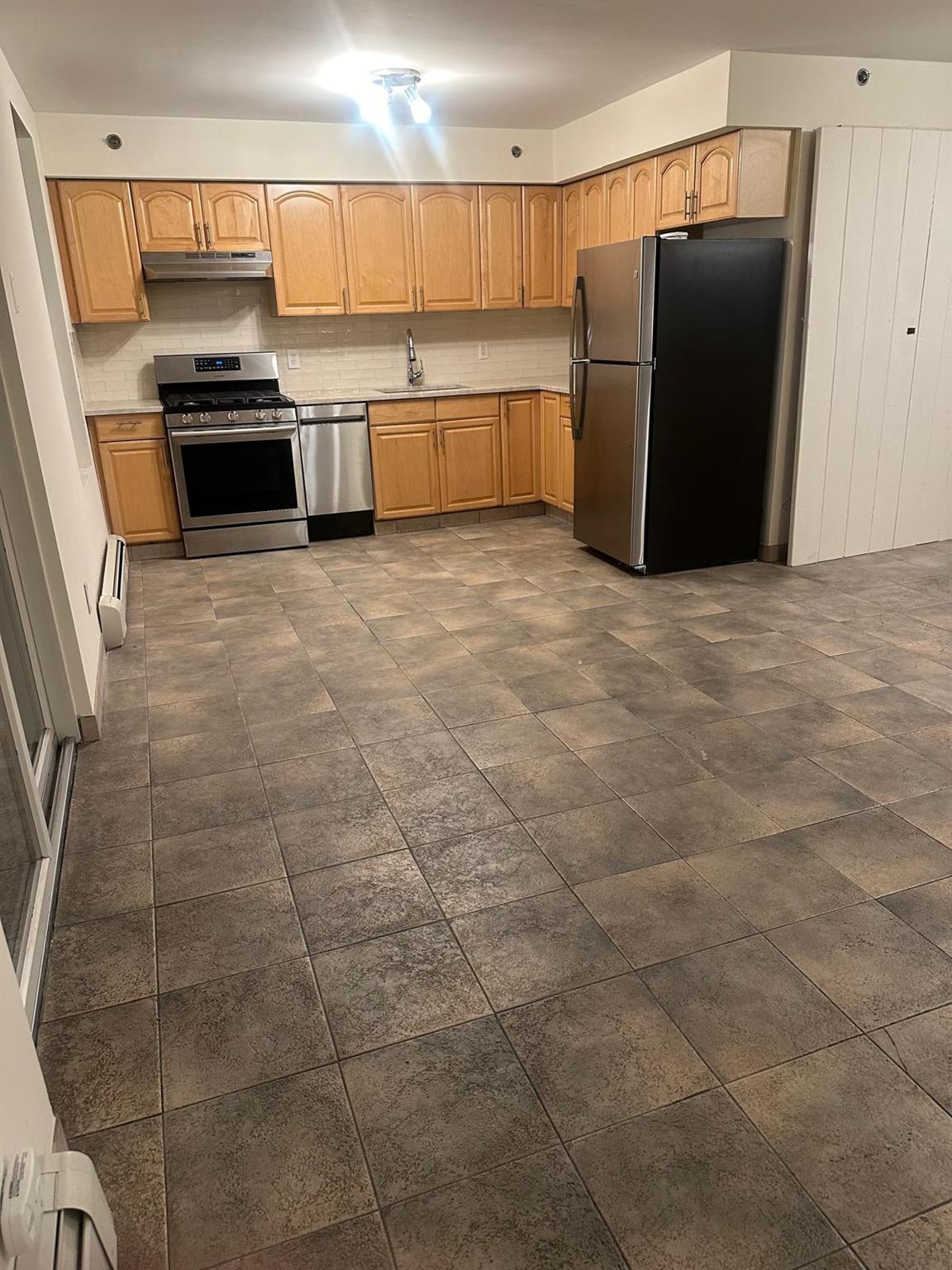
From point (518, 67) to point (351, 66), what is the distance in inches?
32.1

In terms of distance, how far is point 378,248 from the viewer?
5781mm

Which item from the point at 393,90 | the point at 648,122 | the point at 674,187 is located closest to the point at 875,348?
the point at 674,187

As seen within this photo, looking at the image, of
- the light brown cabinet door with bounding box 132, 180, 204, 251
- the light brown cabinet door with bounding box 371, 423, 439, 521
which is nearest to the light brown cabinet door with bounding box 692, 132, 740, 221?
the light brown cabinet door with bounding box 371, 423, 439, 521

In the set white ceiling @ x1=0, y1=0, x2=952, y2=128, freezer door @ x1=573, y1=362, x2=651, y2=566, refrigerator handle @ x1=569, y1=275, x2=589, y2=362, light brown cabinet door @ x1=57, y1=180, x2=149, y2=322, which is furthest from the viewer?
light brown cabinet door @ x1=57, y1=180, x2=149, y2=322

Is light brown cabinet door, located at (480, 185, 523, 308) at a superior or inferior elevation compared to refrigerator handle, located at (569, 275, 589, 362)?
superior

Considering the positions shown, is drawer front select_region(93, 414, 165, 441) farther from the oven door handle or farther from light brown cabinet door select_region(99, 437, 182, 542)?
the oven door handle

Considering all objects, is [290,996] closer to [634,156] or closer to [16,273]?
[16,273]

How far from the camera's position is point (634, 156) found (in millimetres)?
5031

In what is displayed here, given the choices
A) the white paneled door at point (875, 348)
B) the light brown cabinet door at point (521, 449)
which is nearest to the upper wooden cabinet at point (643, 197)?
the white paneled door at point (875, 348)

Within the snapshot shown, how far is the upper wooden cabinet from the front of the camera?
500cm

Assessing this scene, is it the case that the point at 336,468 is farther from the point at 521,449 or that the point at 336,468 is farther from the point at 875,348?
the point at 875,348

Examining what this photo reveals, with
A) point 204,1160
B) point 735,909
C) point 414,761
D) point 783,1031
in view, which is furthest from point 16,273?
point 783,1031

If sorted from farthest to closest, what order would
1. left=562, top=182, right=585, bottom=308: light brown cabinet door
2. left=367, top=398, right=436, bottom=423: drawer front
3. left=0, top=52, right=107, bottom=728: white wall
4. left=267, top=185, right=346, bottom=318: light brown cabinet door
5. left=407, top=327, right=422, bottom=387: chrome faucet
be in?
left=407, top=327, right=422, bottom=387: chrome faucet < left=562, top=182, right=585, bottom=308: light brown cabinet door < left=367, top=398, right=436, bottom=423: drawer front < left=267, top=185, right=346, bottom=318: light brown cabinet door < left=0, top=52, right=107, bottom=728: white wall

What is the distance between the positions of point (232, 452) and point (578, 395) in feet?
7.08
